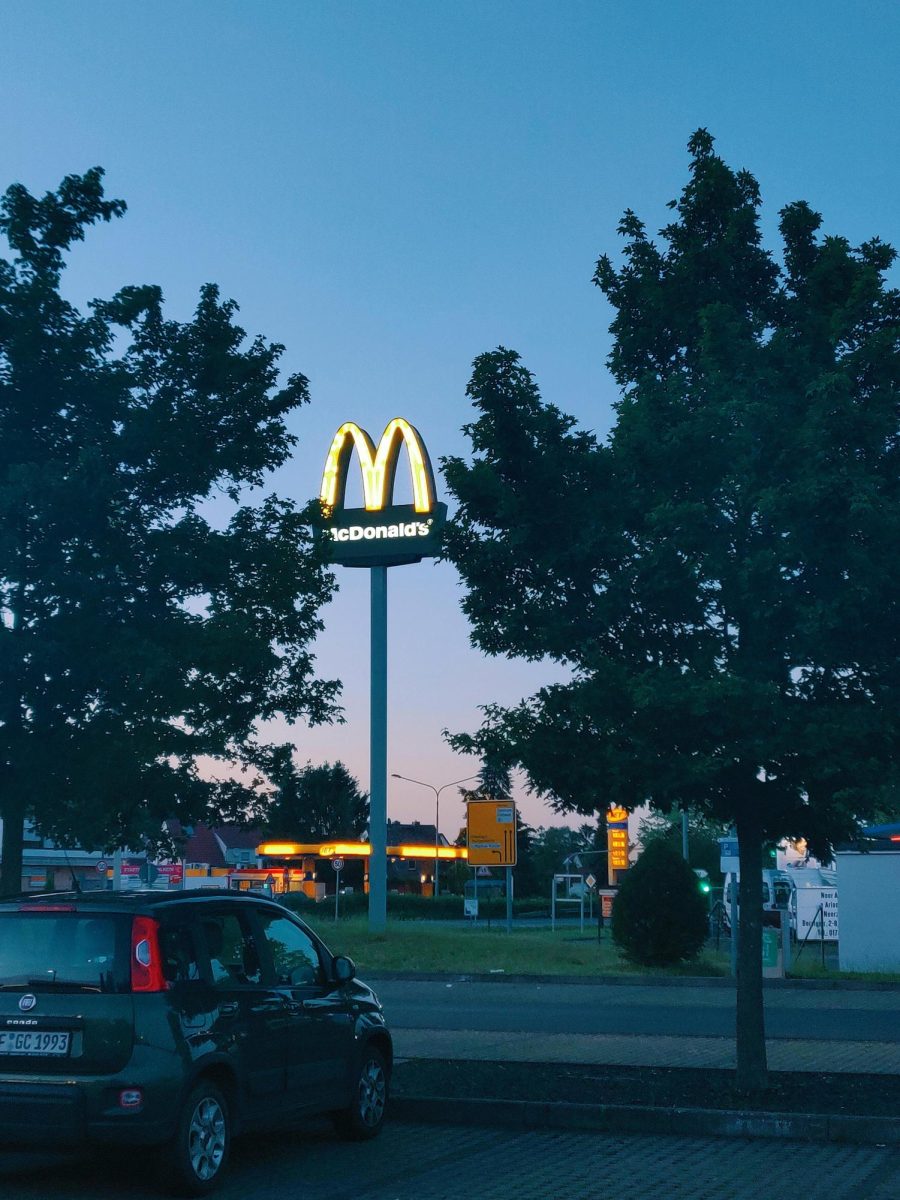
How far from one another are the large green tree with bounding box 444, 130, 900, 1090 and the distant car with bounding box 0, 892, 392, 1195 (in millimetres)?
3308

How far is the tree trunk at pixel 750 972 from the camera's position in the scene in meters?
11.1

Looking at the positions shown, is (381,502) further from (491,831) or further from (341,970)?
(341,970)

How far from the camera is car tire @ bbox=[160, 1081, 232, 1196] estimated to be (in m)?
7.69

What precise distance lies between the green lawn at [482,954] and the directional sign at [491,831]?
6.59 ft

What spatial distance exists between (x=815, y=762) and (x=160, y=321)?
6713 mm

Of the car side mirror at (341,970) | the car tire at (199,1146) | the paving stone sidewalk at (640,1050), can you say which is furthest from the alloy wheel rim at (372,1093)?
the paving stone sidewalk at (640,1050)

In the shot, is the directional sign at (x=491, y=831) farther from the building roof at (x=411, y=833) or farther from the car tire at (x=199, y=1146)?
the building roof at (x=411, y=833)

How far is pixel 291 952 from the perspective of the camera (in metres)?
9.38

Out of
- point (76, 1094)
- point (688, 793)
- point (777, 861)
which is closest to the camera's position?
point (76, 1094)

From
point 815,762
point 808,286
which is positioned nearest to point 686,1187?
point 815,762

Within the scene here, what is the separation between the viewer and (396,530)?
41.8 metres

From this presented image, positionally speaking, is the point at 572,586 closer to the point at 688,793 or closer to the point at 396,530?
the point at 688,793

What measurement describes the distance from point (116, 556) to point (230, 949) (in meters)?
4.06

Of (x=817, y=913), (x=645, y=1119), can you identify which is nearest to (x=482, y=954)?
(x=817, y=913)
